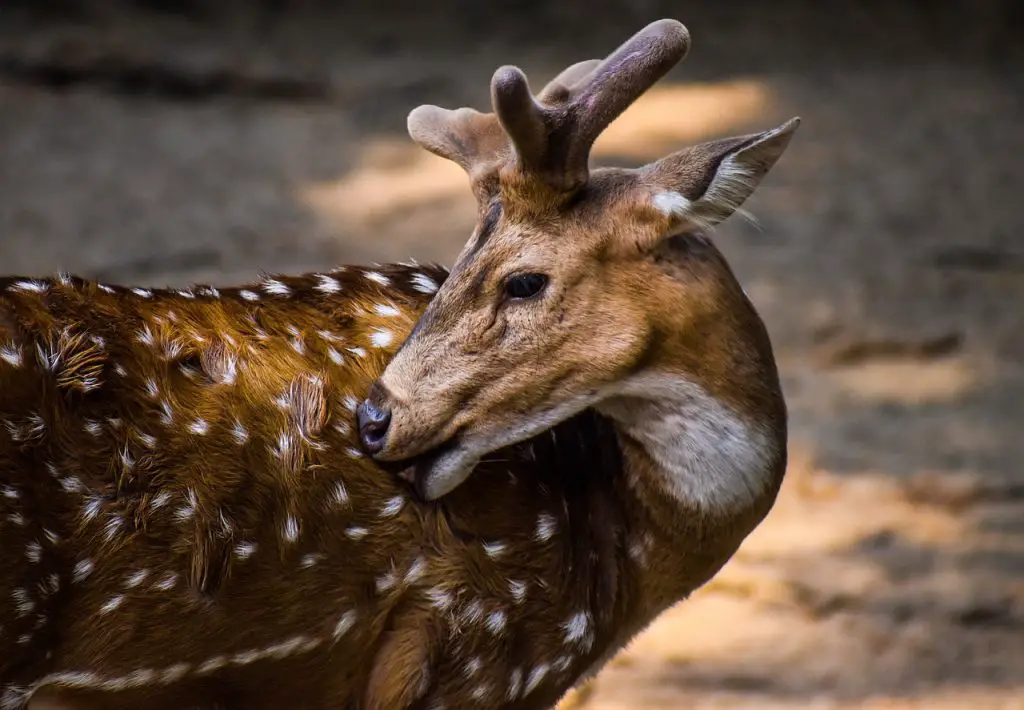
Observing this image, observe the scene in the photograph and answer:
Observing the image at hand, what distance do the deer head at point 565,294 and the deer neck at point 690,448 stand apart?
2.0 inches

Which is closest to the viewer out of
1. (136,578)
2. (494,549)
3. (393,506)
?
(136,578)

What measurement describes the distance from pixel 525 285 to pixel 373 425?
0.42 m

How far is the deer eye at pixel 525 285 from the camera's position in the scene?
2924 millimetres

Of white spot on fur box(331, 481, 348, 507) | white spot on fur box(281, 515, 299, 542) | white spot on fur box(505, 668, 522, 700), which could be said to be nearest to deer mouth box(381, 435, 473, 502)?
white spot on fur box(331, 481, 348, 507)

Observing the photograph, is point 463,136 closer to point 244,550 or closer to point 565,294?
point 565,294

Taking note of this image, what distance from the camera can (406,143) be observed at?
761 cm

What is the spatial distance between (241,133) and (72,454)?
552cm

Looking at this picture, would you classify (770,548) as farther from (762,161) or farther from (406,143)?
(406,143)

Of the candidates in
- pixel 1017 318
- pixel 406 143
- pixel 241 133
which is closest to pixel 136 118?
pixel 241 133

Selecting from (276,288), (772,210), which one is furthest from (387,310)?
(772,210)

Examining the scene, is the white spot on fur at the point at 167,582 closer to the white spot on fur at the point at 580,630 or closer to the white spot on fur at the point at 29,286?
the white spot on fur at the point at 29,286

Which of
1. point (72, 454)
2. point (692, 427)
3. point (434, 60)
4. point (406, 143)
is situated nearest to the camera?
point (72, 454)

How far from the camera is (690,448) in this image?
3.07 metres

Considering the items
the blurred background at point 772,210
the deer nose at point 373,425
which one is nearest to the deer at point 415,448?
the deer nose at point 373,425
